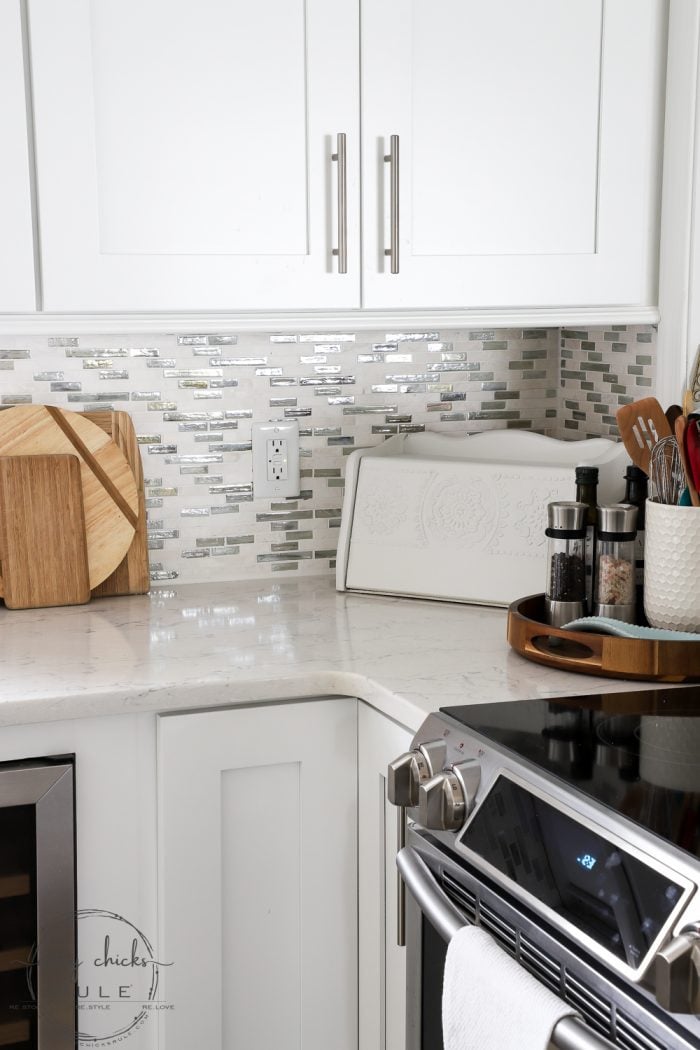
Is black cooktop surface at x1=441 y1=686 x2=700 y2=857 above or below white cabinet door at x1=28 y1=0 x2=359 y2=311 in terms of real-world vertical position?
below

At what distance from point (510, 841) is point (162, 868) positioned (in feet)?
1.86

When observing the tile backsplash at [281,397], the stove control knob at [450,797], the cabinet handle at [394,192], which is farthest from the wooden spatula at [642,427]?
the stove control knob at [450,797]

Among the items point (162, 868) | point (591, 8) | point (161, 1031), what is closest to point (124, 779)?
point (162, 868)

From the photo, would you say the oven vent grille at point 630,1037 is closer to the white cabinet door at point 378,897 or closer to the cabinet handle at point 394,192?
the white cabinet door at point 378,897

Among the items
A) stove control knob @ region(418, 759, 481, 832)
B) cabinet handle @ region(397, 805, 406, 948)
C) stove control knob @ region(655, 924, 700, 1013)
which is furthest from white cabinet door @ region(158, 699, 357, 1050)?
stove control knob @ region(655, 924, 700, 1013)

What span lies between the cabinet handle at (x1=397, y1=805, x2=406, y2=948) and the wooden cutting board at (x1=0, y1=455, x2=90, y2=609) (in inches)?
29.7

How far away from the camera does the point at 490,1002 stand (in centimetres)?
113

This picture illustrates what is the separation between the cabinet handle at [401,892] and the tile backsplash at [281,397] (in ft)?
2.54

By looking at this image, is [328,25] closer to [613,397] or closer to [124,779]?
[613,397]

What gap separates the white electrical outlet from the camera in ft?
7.16

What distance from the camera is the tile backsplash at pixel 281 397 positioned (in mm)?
2082

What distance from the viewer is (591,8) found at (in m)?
1.87

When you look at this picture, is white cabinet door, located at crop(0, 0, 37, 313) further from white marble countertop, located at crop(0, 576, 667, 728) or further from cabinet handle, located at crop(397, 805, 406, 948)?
cabinet handle, located at crop(397, 805, 406, 948)

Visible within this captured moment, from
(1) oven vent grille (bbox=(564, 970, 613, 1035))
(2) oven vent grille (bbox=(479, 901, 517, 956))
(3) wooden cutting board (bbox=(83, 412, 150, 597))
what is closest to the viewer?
(1) oven vent grille (bbox=(564, 970, 613, 1035))
